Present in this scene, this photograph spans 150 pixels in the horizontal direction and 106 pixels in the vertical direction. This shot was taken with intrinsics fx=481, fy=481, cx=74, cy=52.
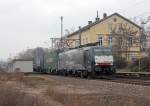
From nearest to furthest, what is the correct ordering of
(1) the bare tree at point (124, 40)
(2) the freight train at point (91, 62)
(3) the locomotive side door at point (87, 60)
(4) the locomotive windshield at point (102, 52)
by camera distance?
(2) the freight train at point (91, 62) → (3) the locomotive side door at point (87, 60) → (4) the locomotive windshield at point (102, 52) → (1) the bare tree at point (124, 40)

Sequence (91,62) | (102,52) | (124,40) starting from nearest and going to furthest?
(91,62)
(102,52)
(124,40)

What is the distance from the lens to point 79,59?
48.3 m

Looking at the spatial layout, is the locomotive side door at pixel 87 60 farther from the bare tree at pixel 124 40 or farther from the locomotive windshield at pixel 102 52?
the bare tree at pixel 124 40

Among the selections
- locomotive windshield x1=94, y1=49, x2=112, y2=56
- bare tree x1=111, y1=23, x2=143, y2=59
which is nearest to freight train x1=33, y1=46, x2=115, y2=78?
locomotive windshield x1=94, y1=49, x2=112, y2=56

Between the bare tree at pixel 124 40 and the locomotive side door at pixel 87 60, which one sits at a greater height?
the bare tree at pixel 124 40

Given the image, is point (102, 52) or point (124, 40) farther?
point (124, 40)

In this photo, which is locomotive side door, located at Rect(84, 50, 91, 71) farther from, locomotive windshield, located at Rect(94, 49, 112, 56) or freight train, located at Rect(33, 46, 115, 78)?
locomotive windshield, located at Rect(94, 49, 112, 56)

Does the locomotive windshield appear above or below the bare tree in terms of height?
below

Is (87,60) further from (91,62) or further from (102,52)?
(102,52)

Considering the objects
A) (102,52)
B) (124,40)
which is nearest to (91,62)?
(102,52)

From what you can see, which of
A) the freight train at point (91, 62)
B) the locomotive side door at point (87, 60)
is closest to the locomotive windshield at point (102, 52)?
the freight train at point (91, 62)

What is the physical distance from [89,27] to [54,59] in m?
31.1

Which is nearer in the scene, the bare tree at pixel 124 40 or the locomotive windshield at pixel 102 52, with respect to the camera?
→ the locomotive windshield at pixel 102 52

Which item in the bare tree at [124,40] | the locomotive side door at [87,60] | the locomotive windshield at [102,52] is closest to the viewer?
the locomotive side door at [87,60]
